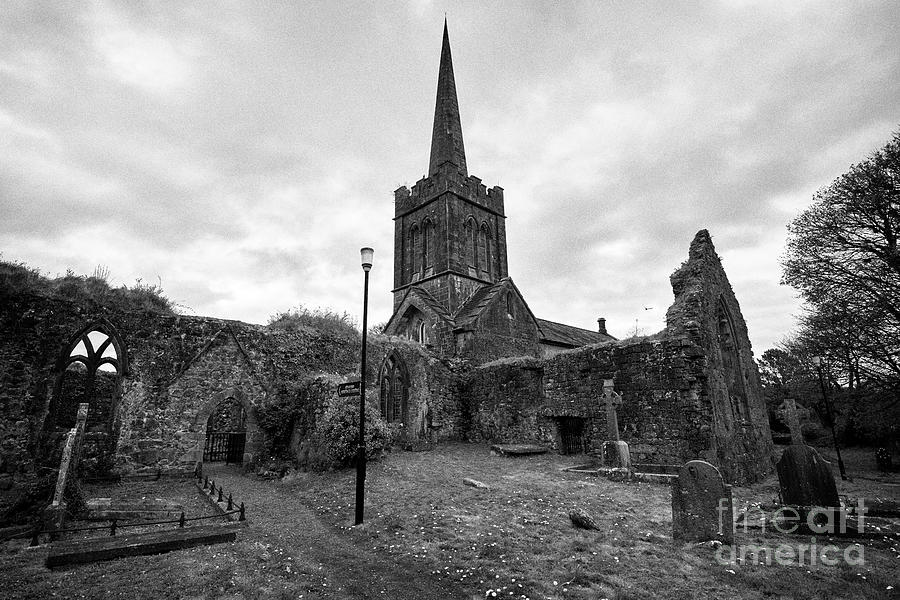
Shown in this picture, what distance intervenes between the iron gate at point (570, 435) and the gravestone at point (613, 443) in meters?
2.94

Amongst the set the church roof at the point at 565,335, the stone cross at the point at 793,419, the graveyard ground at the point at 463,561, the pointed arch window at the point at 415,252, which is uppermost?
the pointed arch window at the point at 415,252

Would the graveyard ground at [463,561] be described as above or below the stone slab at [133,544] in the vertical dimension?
below

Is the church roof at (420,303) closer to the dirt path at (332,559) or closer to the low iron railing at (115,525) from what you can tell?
the dirt path at (332,559)

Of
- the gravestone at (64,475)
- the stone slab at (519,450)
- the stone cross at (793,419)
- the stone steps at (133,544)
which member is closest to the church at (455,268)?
the stone slab at (519,450)

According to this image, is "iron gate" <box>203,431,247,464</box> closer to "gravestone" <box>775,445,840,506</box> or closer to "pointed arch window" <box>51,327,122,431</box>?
"pointed arch window" <box>51,327,122,431</box>

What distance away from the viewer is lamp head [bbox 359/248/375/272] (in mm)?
8797

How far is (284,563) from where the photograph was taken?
5.41 meters

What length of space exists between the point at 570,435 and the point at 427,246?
1657 cm

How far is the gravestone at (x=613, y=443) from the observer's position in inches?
459

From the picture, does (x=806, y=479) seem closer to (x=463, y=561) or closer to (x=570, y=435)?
(x=463, y=561)

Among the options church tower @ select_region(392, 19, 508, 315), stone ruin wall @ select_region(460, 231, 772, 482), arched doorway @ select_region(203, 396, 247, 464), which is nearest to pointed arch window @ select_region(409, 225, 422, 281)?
church tower @ select_region(392, 19, 508, 315)

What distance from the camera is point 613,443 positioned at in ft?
39.9

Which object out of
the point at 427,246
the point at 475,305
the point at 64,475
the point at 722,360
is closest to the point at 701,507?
the point at 722,360

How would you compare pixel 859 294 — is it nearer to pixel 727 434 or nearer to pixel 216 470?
pixel 727 434
